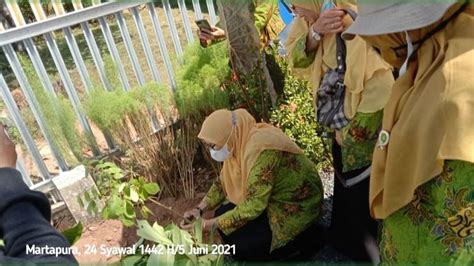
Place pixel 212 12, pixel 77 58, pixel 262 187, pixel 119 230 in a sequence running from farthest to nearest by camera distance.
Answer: pixel 212 12
pixel 77 58
pixel 119 230
pixel 262 187

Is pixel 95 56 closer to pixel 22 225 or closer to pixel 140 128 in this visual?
pixel 140 128

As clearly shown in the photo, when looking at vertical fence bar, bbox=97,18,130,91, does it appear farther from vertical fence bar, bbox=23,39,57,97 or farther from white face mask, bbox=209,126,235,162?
white face mask, bbox=209,126,235,162

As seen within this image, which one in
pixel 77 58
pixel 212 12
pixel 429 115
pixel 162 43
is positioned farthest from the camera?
pixel 212 12

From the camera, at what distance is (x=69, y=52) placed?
3018mm

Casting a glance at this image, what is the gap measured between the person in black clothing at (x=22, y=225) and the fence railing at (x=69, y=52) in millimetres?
1924

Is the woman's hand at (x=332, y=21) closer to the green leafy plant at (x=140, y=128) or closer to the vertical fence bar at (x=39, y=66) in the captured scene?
the green leafy plant at (x=140, y=128)

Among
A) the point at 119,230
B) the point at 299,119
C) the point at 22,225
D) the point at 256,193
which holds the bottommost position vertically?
the point at 119,230

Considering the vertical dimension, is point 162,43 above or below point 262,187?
above

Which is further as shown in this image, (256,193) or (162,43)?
(162,43)

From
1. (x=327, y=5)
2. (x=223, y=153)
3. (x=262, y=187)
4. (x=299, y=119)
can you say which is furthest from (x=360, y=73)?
(x=299, y=119)

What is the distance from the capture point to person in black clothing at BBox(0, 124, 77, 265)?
913mm

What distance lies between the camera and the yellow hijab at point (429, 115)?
0.84 m

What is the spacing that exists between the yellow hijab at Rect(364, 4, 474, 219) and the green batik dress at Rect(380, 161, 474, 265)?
1.2 inches

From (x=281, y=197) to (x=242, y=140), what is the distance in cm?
33
